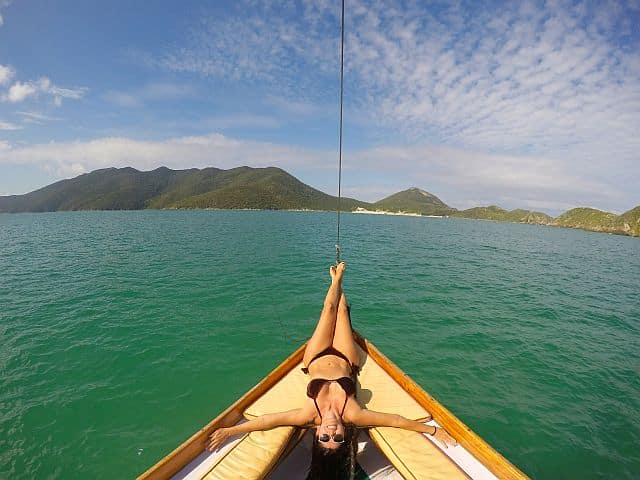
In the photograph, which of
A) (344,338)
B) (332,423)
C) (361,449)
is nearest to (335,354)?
(344,338)

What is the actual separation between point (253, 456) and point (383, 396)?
366 centimetres

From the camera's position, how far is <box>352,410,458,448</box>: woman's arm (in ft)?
20.3

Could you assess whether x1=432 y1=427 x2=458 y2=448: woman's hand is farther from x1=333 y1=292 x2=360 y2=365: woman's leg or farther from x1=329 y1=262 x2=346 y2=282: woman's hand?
x1=329 y1=262 x2=346 y2=282: woman's hand

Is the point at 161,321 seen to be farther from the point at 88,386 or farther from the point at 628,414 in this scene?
the point at 628,414

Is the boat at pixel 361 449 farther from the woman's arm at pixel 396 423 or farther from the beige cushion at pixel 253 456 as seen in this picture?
the woman's arm at pixel 396 423

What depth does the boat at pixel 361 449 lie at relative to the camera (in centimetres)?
539

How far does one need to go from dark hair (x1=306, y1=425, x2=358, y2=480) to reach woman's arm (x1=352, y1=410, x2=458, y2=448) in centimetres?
46

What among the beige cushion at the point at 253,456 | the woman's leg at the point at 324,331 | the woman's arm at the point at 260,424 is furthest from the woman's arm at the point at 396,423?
the woman's leg at the point at 324,331

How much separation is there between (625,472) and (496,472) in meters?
6.31

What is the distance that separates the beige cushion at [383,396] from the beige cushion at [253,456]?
7.58 ft

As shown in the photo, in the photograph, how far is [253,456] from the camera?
567cm

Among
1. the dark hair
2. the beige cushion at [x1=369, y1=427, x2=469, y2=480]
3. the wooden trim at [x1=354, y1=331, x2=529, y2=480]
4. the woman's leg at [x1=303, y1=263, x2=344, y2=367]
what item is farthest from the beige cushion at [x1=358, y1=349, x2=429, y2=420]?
the woman's leg at [x1=303, y1=263, x2=344, y2=367]

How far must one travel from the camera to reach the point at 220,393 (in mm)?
10852

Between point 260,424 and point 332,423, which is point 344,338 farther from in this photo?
point 260,424
